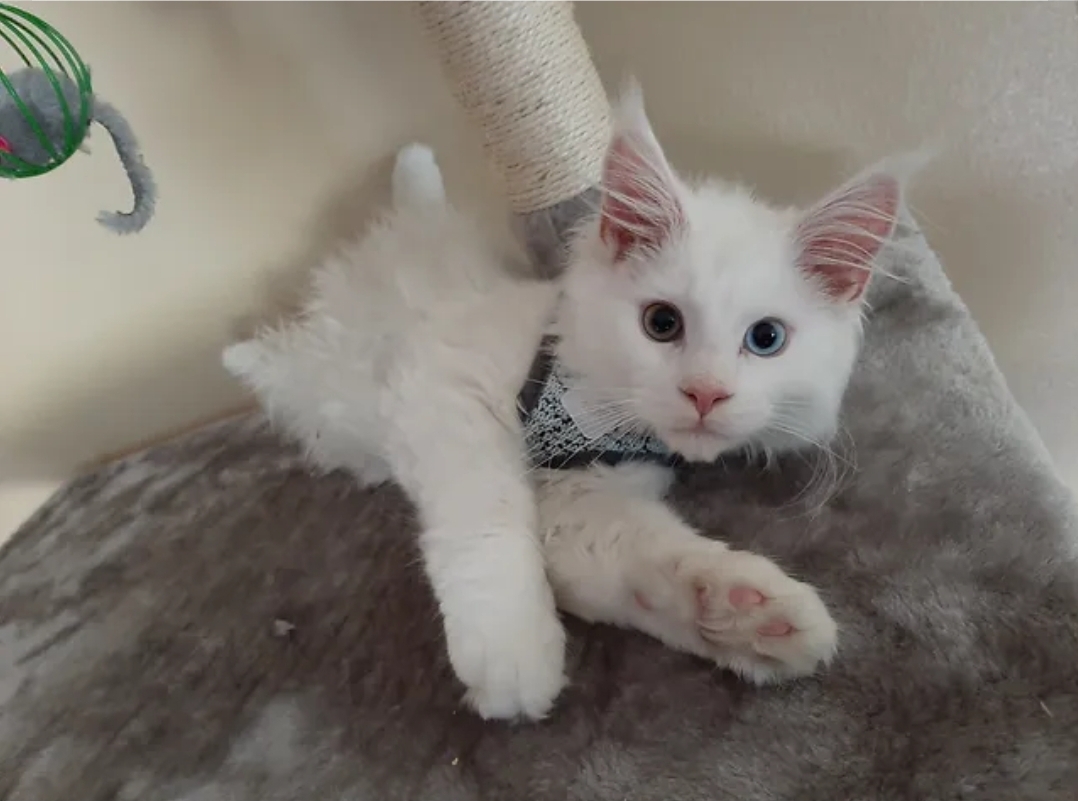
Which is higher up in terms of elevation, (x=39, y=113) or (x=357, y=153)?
(x=39, y=113)

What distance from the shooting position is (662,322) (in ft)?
3.54

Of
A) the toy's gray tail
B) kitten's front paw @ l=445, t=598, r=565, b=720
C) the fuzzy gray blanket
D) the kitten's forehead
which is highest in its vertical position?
the toy's gray tail

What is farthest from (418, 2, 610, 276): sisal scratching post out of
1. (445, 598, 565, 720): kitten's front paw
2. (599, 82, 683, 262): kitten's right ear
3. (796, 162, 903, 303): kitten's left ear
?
(445, 598, 565, 720): kitten's front paw

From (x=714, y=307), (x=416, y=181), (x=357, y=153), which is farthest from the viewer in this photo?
(x=357, y=153)

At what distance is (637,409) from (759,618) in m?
0.24

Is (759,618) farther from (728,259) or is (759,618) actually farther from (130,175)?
(130,175)

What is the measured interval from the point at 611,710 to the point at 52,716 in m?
0.62

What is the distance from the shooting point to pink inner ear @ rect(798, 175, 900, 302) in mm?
1050

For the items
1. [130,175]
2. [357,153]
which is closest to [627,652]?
[130,175]

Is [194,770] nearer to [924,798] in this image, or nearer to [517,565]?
[517,565]

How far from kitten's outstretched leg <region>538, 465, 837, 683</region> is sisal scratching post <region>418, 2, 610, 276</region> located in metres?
0.34

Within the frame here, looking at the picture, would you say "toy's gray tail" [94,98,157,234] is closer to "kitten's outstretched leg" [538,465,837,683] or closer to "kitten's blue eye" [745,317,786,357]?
"kitten's outstretched leg" [538,465,837,683]

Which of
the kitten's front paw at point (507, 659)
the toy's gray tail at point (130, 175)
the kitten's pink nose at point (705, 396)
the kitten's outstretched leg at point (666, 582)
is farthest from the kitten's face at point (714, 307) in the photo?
the toy's gray tail at point (130, 175)

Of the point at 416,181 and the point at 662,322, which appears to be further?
the point at 416,181
